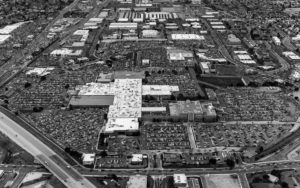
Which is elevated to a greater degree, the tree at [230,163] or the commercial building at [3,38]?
the commercial building at [3,38]

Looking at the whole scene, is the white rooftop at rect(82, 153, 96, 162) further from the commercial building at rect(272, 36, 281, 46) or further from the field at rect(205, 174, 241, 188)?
the commercial building at rect(272, 36, 281, 46)

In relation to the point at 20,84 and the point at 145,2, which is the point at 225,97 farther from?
the point at 145,2

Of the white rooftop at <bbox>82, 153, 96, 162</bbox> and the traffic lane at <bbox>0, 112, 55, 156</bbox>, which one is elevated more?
the white rooftop at <bbox>82, 153, 96, 162</bbox>

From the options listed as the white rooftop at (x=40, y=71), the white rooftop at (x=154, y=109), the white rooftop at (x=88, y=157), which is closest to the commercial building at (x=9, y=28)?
the white rooftop at (x=40, y=71)

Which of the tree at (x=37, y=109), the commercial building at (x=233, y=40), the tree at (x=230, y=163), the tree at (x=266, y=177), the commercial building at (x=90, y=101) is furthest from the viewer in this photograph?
the commercial building at (x=233, y=40)

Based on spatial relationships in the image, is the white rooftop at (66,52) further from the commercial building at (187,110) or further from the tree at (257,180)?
the tree at (257,180)

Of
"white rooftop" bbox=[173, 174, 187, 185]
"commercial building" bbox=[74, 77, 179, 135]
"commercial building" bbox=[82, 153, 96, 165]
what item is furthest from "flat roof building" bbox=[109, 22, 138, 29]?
"white rooftop" bbox=[173, 174, 187, 185]

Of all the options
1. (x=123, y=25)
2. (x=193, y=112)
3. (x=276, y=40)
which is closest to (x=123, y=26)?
(x=123, y=25)
